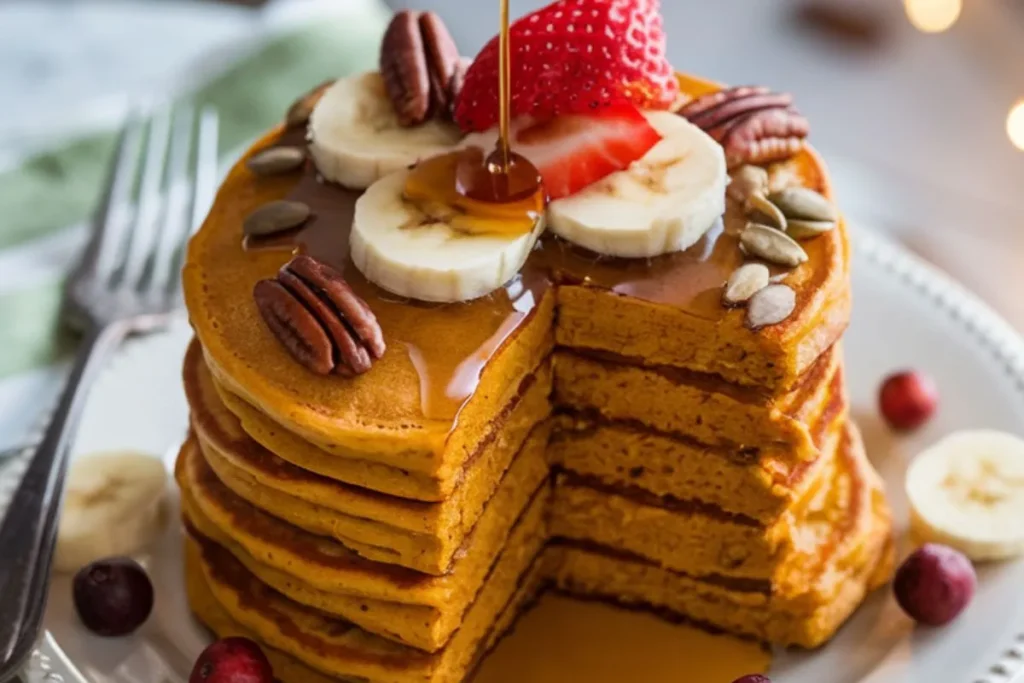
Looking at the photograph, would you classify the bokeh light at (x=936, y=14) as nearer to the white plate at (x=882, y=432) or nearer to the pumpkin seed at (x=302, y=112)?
the white plate at (x=882, y=432)

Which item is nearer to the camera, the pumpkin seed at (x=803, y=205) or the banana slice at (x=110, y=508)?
the pumpkin seed at (x=803, y=205)

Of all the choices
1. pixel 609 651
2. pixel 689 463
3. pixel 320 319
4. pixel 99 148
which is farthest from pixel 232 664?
pixel 99 148

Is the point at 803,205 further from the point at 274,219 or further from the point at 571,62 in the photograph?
the point at 274,219

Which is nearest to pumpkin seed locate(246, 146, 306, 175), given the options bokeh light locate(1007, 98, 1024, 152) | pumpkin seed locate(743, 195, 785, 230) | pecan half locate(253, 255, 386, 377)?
pecan half locate(253, 255, 386, 377)

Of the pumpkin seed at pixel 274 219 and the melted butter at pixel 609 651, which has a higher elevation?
the pumpkin seed at pixel 274 219

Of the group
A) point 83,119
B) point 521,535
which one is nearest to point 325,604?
point 521,535

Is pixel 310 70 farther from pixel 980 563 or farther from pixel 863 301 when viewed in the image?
pixel 980 563

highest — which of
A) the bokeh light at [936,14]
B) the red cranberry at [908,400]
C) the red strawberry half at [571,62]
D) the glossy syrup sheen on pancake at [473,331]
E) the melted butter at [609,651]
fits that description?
the red strawberry half at [571,62]

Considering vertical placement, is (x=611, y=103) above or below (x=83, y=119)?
above

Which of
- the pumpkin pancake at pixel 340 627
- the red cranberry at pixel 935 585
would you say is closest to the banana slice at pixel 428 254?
the pumpkin pancake at pixel 340 627
